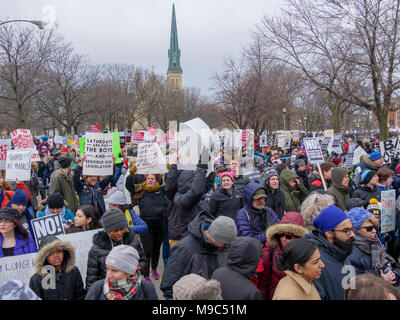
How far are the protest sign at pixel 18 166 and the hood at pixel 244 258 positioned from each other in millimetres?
5328

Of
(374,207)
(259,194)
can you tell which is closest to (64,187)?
(259,194)

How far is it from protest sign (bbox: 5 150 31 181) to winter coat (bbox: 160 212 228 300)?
4.56 metres

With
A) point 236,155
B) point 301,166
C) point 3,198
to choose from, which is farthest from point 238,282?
point 236,155

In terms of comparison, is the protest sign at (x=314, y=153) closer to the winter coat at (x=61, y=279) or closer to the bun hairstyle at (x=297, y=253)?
the bun hairstyle at (x=297, y=253)

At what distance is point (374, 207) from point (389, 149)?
419cm

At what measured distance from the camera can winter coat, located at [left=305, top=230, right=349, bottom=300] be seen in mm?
2904

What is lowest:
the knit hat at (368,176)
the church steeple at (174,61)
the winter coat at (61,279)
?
the winter coat at (61,279)

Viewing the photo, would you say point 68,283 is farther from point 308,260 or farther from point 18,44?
point 18,44

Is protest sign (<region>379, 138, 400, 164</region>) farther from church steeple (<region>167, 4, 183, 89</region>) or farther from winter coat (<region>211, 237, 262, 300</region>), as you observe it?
church steeple (<region>167, 4, 183, 89</region>)

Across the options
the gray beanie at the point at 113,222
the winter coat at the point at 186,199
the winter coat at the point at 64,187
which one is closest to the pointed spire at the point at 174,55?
the winter coat at the point at 64,187

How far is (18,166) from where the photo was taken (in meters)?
6.84

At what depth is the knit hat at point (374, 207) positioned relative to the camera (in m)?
5.05

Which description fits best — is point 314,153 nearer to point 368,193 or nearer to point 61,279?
point 368,193
